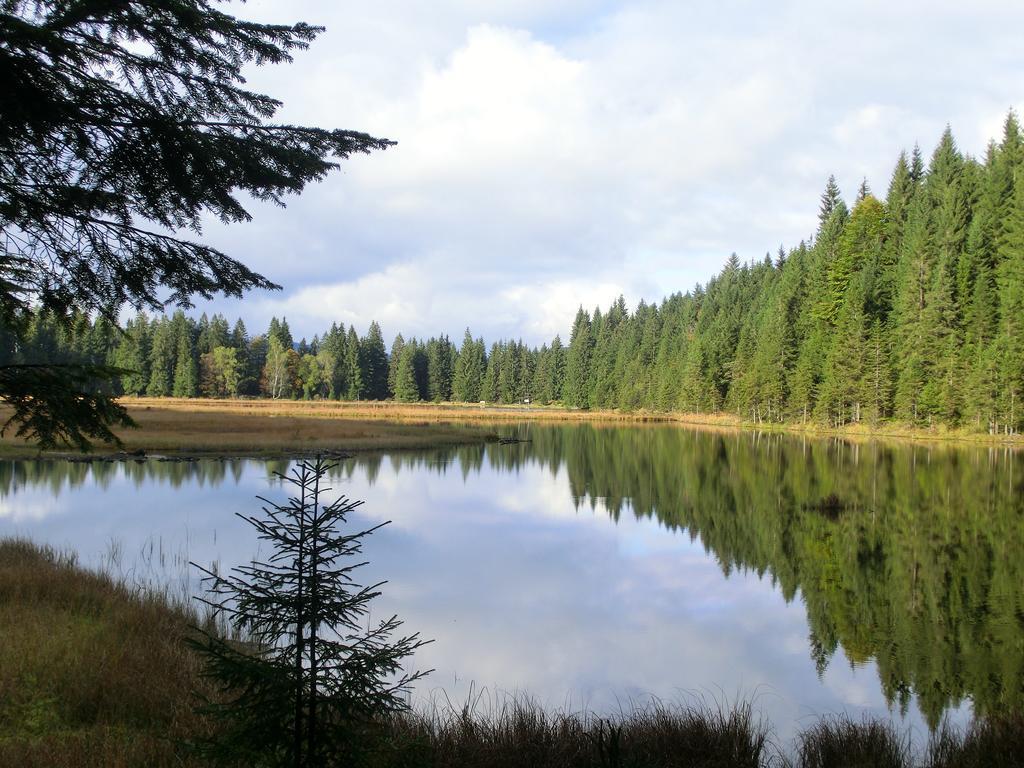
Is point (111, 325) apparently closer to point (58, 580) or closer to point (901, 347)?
point (58, 580)

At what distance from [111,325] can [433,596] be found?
A: 11.1 m

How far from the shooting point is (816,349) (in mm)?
73750

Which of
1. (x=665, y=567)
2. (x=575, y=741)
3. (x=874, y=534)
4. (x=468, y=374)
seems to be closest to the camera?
(x=575, y=741)

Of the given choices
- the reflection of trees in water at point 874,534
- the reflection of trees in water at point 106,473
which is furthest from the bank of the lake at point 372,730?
the reflection of trees in water at point 106,473

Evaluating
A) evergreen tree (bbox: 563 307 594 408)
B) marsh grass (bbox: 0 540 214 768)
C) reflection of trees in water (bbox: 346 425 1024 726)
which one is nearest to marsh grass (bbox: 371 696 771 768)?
marsh grass (bbox: 0 540 214 768)

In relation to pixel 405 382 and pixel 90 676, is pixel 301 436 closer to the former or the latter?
pixel 90 676

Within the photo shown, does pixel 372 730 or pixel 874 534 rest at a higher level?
pixel 372 730

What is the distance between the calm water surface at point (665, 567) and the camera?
10430 mm

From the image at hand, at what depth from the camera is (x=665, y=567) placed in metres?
18.1

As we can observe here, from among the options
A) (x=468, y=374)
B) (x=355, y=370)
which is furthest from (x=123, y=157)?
(x=468, y=374)

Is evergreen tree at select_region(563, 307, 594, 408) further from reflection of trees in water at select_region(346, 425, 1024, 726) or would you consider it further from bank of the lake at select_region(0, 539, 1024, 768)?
bank of the lake at select_region(0, 539, 1024, 768)

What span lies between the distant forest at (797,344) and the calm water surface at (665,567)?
17.9 feet

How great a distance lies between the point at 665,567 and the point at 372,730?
1431 centimetres

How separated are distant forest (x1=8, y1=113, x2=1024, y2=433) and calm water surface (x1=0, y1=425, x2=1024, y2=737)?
5.46 metres
